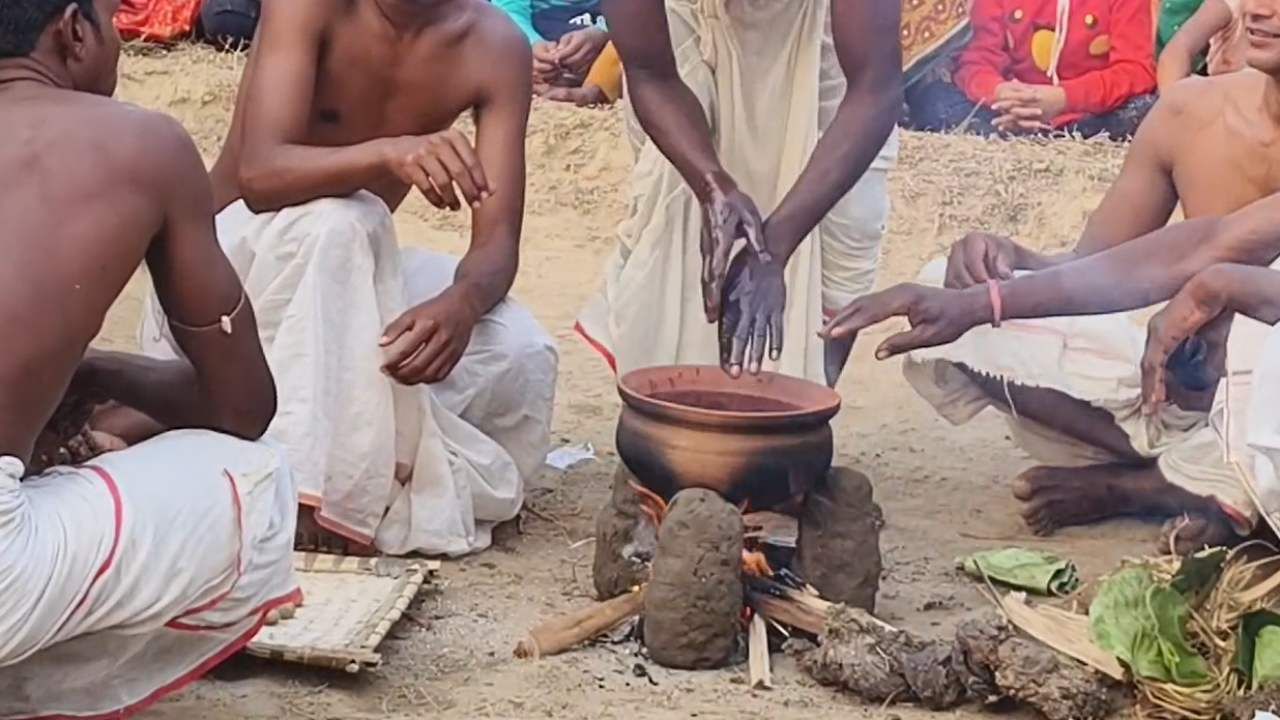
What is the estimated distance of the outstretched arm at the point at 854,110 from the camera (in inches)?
182

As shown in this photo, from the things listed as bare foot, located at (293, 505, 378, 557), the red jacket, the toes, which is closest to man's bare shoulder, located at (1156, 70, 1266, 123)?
the toes

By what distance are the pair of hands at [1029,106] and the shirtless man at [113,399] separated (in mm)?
5900

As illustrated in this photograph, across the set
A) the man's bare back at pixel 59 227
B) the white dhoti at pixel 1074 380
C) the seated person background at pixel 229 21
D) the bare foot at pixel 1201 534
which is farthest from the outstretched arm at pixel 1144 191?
the seated person background at pixel 229 21

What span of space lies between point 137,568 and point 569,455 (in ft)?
8.75

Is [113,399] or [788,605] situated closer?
[113,399]

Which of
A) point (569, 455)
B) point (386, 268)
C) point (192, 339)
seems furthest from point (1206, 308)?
point (192, 339)

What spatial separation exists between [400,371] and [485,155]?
67cm

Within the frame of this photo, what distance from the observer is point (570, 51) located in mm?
8875

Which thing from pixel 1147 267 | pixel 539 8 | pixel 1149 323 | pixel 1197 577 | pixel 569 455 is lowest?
pixel 569 455

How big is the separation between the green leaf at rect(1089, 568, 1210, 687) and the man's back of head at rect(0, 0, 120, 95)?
2092 millimetres

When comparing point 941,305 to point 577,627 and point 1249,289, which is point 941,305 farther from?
point 577,627

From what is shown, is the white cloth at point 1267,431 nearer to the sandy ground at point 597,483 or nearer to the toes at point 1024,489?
the sandy ground at point 597,483

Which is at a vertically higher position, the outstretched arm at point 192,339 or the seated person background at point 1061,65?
the seated person background at point 1061,65

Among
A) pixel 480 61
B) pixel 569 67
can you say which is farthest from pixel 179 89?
pixel 480 61
